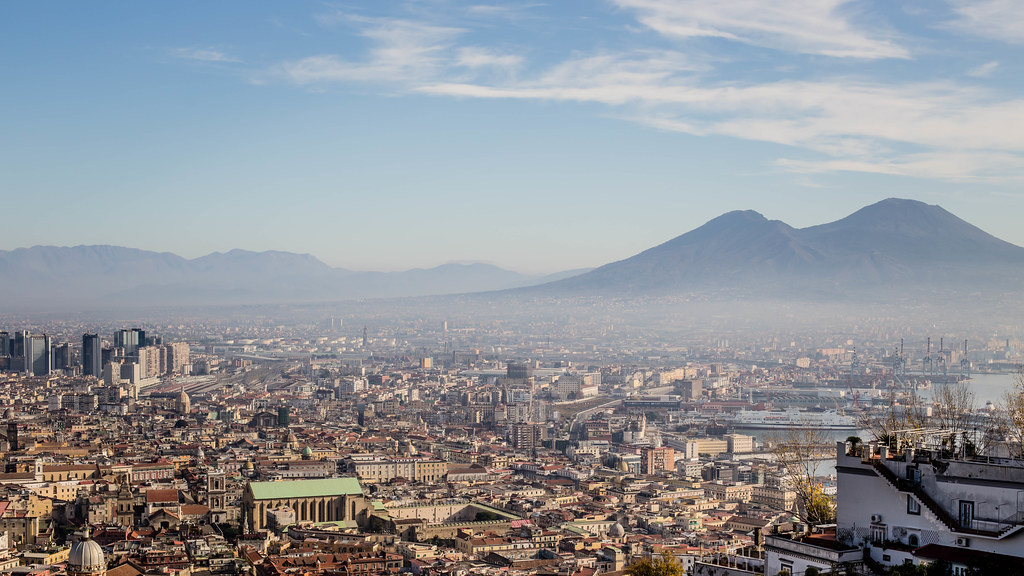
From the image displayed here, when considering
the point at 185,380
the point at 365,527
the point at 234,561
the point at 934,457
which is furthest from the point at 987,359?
the point at 934,457

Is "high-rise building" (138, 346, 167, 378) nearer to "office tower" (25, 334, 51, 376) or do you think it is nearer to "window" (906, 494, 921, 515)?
"office tower" (25, 334, 51, 376)

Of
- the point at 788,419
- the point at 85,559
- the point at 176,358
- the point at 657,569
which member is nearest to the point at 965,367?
the point at 788,419

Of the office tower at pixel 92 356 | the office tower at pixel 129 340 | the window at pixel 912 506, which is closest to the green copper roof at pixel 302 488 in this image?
the window at pixel 912 506

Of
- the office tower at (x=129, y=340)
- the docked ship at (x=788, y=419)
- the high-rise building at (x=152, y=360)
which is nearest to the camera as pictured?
the docked ship at (x=788, y=419)

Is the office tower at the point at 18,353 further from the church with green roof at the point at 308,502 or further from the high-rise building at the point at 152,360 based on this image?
the church with green roof at the point at 308,502

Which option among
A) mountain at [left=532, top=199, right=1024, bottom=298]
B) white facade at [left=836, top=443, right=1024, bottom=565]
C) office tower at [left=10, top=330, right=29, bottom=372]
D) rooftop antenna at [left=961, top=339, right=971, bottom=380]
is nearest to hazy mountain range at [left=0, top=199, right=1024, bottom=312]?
mountain at [left=532, top=199, right=1024, bottom=298]

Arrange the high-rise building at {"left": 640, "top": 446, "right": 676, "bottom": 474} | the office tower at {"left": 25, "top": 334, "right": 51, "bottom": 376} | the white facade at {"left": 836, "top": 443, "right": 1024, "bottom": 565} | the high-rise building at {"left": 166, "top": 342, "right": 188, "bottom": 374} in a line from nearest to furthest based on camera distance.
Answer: the white facade at {"left": 836, "top": 443, "right": 1024, "bottom": 565} → the high-rise building at {"left": 640, "top": 446, "right": 676, "bottom": 474} → the office tower at {"left": 25, "top": 334, "right": 51, "bottom": 376} → the high-rise building at {"left": 166, "top": 342, "right": 188, "bottom": 374}
